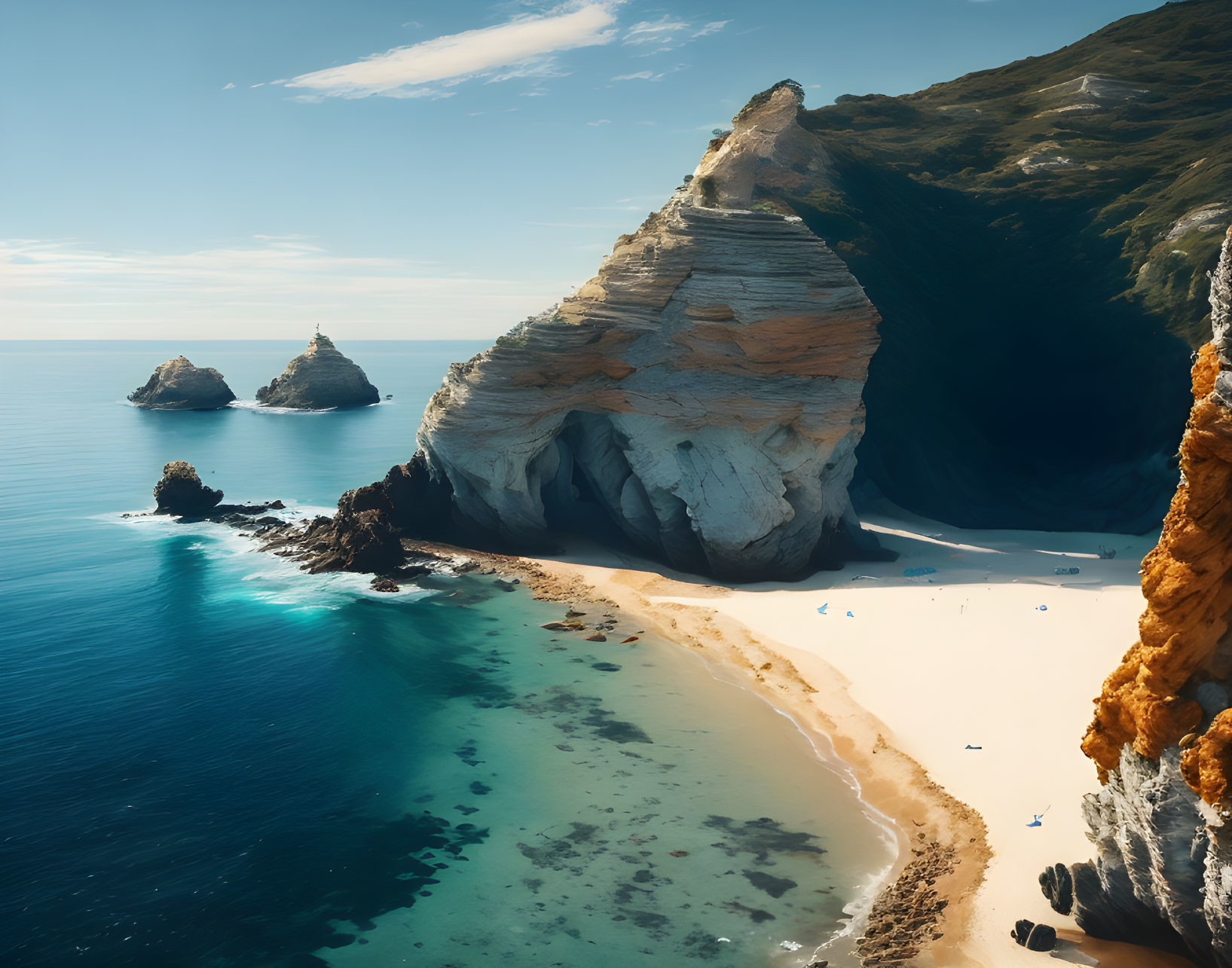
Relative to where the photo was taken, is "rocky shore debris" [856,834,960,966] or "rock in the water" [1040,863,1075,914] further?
"rock in the water" [1040,863,1075,914]

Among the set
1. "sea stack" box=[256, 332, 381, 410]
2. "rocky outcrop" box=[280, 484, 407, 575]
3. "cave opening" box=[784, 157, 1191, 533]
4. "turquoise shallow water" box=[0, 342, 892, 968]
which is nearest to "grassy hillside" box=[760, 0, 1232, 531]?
"cave opening" box=[784, 157, 1191, 533]

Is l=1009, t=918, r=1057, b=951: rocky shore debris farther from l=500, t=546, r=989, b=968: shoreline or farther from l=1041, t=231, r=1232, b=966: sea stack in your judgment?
l=1041, t=231, r=1232, b=966: sea stack

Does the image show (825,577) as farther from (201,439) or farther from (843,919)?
(201,439)

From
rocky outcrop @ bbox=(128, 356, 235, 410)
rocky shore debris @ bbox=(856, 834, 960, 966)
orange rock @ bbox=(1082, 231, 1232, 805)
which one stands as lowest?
rocky shore debris @ bbox=(856, 834, 960, 966)

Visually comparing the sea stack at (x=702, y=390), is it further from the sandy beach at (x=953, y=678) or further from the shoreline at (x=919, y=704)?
the sandy beach at (x=953, y=678)

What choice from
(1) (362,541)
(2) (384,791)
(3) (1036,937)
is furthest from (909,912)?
(1) (362,541)
